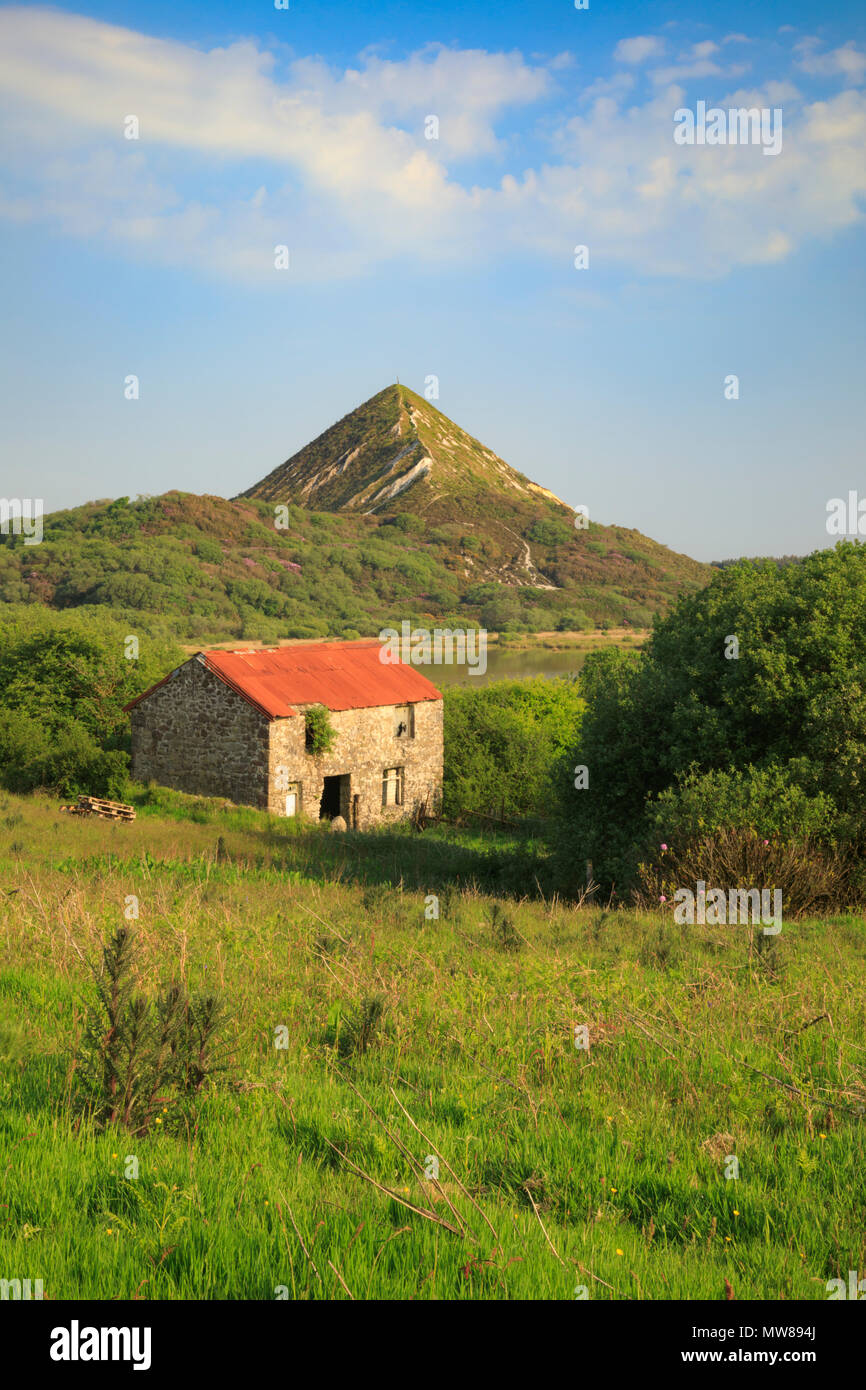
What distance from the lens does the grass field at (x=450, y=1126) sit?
11.2 feet

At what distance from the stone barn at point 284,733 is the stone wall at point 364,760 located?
45 millimetres

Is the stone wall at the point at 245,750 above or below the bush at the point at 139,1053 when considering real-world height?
above

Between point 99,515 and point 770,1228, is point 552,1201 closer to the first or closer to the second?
point 770,1228

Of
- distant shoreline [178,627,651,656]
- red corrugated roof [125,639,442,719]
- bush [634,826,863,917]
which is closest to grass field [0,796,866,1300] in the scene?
bush [634,826,863,917]

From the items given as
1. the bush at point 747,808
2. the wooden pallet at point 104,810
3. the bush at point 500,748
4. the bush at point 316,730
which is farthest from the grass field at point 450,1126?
the bush at point 500,748

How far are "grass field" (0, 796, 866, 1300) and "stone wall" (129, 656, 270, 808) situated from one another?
24.0m

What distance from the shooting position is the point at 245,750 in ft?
111

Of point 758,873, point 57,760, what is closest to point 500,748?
point 57,760

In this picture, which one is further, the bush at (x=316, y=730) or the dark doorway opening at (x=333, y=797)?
the dark doorway opening at (x=333, y=797)

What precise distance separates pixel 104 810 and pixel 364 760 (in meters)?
10.8

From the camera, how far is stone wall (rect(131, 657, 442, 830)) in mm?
33844

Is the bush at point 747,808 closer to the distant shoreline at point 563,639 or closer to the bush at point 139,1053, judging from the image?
the bush at point 139,1053
